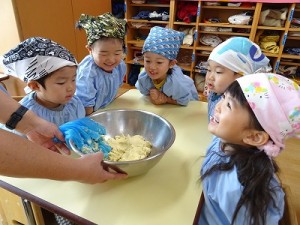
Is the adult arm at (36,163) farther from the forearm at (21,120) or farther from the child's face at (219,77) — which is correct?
the child's face at (219,77)

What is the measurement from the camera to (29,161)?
0.47m

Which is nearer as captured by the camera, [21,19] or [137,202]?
[137,202]

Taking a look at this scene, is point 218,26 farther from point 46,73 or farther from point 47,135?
point 47,135

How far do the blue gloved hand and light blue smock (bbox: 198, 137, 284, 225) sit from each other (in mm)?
356

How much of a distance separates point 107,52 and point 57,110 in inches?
16.7

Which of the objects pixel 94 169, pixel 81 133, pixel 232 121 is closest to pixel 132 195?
pixel 94 169

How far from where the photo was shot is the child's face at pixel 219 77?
41.2 inches

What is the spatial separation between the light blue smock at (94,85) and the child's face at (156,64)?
0.82 feet

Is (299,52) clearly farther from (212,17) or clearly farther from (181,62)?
(181,62)

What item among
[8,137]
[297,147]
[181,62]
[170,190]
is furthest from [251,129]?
[181,62]

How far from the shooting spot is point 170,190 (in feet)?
2.19

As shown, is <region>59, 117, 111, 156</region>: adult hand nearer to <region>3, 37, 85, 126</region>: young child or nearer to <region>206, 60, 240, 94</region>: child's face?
<region>3, 37, 85, 126</region>: young child

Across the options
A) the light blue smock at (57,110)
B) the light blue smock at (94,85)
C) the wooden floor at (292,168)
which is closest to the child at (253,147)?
the light blue smock at (57,110)

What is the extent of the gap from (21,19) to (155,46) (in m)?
1.48
